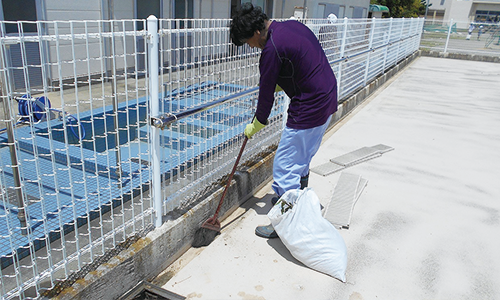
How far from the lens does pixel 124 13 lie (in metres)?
8.58

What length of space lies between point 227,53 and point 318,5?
1638cm

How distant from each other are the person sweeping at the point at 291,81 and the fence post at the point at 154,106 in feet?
2.01

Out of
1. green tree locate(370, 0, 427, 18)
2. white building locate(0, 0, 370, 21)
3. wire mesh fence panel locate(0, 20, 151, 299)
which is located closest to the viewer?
wire mesh fence panel locate(0, 20, 151, 299)

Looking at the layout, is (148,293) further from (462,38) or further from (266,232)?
(462,38)

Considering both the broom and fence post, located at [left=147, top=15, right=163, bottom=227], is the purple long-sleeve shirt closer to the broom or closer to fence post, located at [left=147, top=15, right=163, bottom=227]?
fence post, located at [left=147, top=15, right=163, bottom=227]

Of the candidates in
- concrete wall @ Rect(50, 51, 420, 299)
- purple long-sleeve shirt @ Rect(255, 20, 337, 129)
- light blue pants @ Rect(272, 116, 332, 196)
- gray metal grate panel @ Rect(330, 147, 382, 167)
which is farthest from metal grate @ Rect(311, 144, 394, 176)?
purple long-sleeve shirt @ Rect(255, 20, 337, 129)

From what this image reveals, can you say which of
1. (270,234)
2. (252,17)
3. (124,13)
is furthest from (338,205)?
(124,13)

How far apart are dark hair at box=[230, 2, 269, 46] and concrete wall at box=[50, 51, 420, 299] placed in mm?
1366

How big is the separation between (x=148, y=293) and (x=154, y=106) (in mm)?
1246

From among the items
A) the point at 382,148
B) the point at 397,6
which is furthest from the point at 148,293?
the point at 397,6

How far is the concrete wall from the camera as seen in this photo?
2276mm

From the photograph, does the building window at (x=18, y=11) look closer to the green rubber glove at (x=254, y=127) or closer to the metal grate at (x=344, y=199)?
the green rubber glove at (x=254, y=127)

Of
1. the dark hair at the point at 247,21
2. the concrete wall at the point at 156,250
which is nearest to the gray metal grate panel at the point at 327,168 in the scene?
the concrete wall at the point at 156,250

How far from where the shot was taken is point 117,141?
2.74 meters
